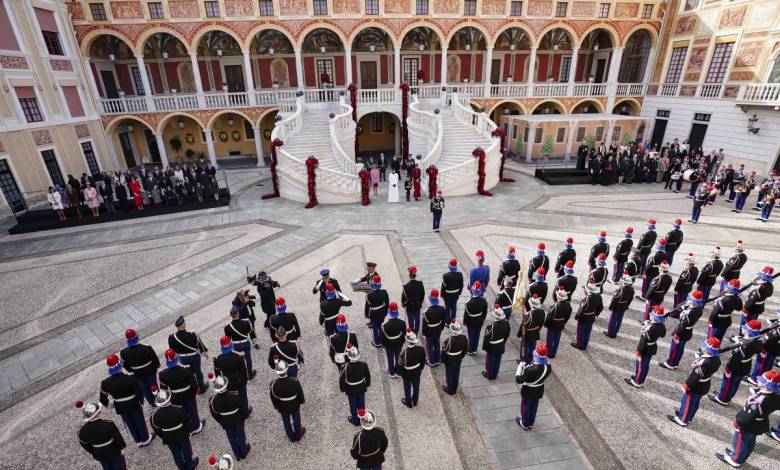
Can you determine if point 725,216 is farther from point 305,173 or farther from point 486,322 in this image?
point 305,173

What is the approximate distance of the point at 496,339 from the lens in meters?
7.32

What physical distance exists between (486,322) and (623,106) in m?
30.3

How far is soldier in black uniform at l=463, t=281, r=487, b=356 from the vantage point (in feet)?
26.3

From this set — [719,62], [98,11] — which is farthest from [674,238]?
[98,11]

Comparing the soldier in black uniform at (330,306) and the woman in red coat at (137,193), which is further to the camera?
the woman in red coat at (137,193)

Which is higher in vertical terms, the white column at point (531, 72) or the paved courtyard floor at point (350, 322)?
the white column at point (531, 72)

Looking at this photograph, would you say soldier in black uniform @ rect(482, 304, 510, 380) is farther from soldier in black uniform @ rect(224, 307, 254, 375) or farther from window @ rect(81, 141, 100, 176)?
window @ rect(81, 141, 100, 176)

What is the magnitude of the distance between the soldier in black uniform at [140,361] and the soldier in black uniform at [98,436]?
1.19 m

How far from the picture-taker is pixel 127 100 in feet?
80.6

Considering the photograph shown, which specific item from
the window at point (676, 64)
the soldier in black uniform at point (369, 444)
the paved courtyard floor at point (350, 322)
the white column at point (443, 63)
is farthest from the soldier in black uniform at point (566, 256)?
the window at point (676, 64)

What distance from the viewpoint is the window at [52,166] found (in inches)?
779

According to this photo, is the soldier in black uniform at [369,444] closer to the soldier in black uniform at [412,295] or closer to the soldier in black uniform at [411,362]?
the soldier in black uniform at [411,362]

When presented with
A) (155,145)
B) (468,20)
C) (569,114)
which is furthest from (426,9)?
(155,145)

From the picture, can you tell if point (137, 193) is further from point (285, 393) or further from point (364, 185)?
point (285, 393)
